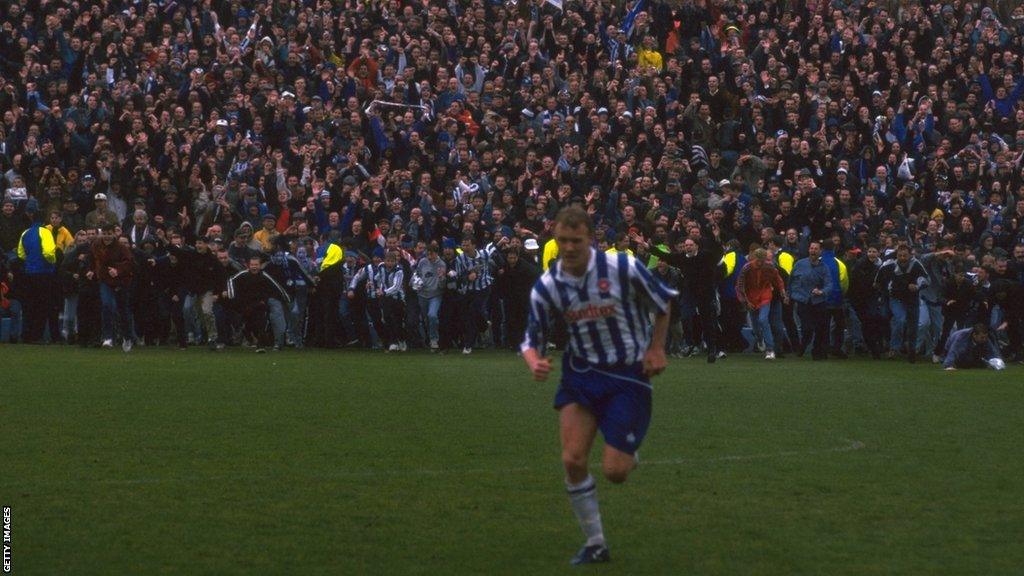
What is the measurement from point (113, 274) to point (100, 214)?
6.51 feet

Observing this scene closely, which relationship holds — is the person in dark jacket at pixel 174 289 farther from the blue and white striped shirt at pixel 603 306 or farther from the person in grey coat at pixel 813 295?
the blue and white striped shirt at pixel 603 306

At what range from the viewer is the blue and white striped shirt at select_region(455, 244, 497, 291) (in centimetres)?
2544

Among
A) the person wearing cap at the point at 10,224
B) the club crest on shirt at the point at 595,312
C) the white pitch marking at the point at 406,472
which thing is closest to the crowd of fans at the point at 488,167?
the person wearing cap at the point at 10,224

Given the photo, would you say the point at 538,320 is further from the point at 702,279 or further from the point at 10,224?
the point at 10,224

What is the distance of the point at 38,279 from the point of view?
997 inches

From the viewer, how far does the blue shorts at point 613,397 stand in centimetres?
818

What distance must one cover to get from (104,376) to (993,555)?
12.9 meters

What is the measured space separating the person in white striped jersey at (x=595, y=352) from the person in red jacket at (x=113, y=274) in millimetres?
16458

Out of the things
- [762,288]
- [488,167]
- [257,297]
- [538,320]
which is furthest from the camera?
[488,167]

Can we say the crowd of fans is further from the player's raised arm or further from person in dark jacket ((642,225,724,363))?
the player's raised arm

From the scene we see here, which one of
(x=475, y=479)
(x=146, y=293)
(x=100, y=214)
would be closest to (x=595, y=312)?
(x=475, y=479)

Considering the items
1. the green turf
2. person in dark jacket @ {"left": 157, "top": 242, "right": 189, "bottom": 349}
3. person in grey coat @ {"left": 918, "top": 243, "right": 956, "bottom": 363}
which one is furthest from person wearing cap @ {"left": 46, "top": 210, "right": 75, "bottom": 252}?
person in grey coat @ {"left": 918, "top": 243, "right": 956, "bottom": 363}

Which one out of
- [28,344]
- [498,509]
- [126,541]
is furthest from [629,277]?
[28,344]

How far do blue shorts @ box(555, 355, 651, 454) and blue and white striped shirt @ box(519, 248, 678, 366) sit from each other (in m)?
0.06
